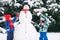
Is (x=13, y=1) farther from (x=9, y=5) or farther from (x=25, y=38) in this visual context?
(x=25, y=38)

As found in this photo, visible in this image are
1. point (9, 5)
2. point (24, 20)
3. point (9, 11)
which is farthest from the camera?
point (9, 5)

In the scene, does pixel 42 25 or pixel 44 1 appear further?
pixel 44 1

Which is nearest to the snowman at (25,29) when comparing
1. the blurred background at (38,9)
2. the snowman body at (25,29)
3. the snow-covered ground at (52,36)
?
the snowman body at (25,29)

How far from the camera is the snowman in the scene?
9.02 meters

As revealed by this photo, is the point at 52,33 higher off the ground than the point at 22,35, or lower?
lower

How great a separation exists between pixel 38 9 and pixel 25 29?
21.6 ft

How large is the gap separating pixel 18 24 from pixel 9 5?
7601 mm

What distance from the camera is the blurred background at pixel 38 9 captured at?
13.9 metres

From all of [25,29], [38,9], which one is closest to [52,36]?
[25,29]

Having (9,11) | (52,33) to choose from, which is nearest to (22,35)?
(52,33)

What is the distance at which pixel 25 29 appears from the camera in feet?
29.6

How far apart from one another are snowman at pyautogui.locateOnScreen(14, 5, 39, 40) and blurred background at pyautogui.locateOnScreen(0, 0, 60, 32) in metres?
4.05

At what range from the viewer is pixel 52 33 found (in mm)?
12469

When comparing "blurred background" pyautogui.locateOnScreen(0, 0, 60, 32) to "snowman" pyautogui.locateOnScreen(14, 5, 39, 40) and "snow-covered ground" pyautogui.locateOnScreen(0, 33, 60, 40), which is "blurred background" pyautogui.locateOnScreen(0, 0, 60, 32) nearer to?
"snow-covered ground" pyautogui.locateOnScreen(0, 33, 60, 40)
